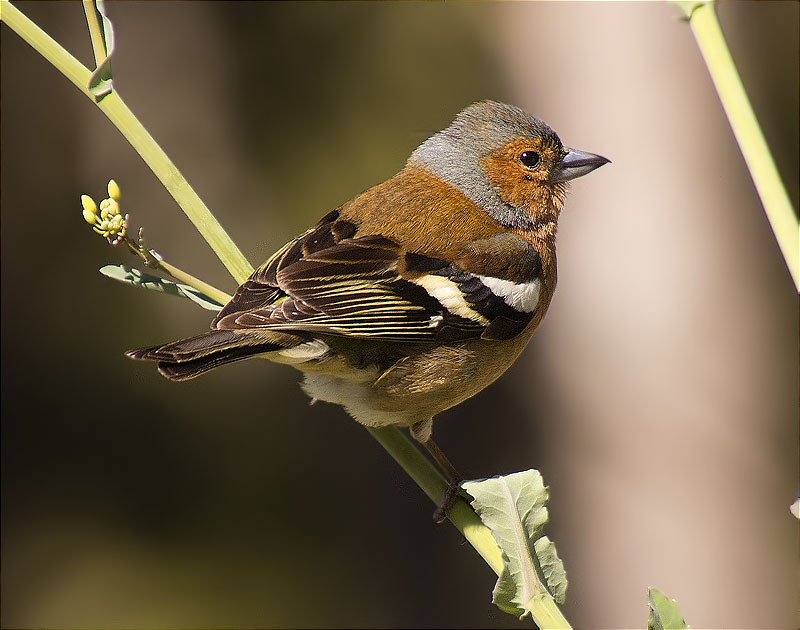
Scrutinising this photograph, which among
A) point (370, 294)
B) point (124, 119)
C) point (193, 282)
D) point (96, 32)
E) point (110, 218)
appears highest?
point (96, 32)

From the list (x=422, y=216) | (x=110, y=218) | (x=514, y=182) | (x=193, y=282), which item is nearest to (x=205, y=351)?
(x=193, y=282)

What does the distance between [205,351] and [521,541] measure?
947 millimetres

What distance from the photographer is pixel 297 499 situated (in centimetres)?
611

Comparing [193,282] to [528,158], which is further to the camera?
[528,158]

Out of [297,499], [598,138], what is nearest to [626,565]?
[297,499]

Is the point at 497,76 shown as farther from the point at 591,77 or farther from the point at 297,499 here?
the point at 297,499

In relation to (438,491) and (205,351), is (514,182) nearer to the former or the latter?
(205,351)

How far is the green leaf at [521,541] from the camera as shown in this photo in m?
1.47

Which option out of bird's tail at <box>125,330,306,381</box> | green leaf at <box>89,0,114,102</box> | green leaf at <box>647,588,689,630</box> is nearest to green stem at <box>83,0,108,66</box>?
green leaf at <box>89,0,114,102</box>

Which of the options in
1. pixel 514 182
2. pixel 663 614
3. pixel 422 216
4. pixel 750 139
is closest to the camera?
pixel 663 614

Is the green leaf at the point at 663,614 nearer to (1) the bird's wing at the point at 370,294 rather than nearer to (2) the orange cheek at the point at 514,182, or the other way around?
(1) the bird's wing at the point at 370,294

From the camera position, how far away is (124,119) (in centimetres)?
180

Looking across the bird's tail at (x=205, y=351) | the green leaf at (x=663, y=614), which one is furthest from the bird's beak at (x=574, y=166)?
the green leaf at (x=663, y=614)

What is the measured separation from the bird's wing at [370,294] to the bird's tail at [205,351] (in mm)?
86
